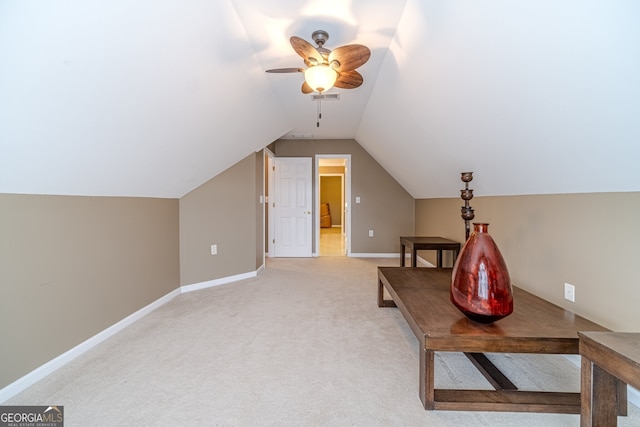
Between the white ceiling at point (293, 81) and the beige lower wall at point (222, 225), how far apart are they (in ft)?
2.30

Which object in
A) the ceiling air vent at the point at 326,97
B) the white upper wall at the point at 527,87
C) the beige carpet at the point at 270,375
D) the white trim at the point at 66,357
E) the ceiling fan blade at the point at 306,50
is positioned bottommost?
the beige carpet at the point at 270,375

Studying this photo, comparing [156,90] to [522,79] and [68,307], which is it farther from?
[522,79]

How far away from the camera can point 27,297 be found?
1.62 meters

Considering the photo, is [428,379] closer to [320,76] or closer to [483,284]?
[483,284]

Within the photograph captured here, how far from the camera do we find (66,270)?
1.88 meters

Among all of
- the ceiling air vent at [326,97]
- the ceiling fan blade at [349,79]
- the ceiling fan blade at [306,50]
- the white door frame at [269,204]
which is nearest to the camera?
the ceiling fan blade at [306,50]

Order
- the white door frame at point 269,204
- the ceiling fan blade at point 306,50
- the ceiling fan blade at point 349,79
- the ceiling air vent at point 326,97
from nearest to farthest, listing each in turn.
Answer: the ceiling fan blade at point 306,50, the ceiling fan blade at point 349,79, the ceiling air vent at point 326,97, the white door frame at point 269,204

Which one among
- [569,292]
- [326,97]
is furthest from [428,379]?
[326,97]

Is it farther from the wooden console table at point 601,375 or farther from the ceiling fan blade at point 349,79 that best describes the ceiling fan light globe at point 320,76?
the wooden console table at point 601,375

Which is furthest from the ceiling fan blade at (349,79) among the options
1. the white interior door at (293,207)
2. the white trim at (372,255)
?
the white trim at (372,255)

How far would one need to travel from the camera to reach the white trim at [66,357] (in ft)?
4.99

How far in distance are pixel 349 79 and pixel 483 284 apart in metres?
1.68

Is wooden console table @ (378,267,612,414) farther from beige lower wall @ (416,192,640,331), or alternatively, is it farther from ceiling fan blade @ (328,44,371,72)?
ceiling fan blade @ (328,44,371,72)

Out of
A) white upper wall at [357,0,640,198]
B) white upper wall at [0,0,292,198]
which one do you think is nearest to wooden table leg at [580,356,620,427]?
white upper wall at [357,0,640,198]
